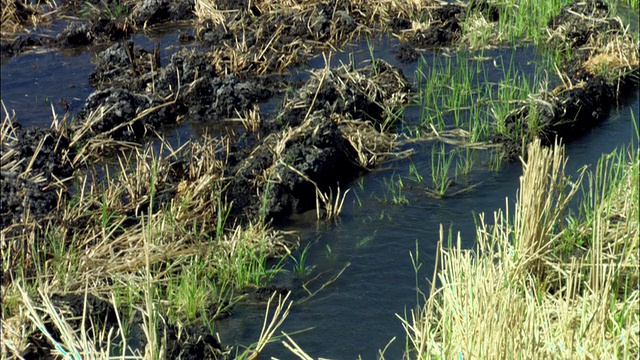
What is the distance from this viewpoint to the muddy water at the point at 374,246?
4.67 metres

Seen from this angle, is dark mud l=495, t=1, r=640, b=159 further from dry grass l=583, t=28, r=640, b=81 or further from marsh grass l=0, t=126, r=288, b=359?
marsh grass l=0, t=126, r=288, b=359

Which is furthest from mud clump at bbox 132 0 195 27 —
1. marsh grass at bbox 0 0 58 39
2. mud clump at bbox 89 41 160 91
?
mud clump at bbox 89 41 160 91

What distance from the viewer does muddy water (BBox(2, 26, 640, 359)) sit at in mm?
4672

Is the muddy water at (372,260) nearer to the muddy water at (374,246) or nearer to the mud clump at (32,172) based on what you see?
the muddy water at (374,246)

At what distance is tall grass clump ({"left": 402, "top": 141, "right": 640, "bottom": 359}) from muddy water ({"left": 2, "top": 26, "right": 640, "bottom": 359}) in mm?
319

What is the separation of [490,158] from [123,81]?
364cm

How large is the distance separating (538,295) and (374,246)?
1482mm

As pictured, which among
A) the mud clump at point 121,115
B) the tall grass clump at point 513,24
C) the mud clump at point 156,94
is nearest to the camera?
the mud clump at point 121,115

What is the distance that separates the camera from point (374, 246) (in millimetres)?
5539

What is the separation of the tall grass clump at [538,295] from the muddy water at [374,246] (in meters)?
0.32

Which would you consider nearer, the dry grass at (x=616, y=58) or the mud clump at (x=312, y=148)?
the mud clump at (x=312, y=148)

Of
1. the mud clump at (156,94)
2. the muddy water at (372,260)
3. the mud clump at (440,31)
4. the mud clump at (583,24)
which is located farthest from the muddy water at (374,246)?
the mud clump at (440,31)

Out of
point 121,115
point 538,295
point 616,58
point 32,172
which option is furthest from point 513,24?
point 538,295

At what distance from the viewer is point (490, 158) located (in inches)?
260
